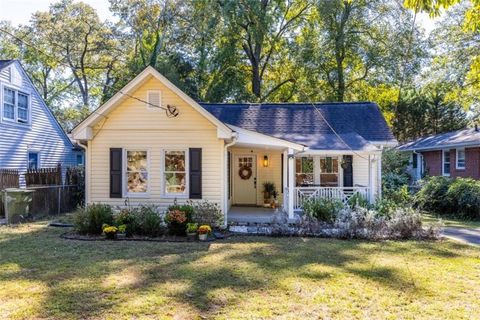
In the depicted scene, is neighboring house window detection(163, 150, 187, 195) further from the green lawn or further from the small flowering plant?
the green lawn

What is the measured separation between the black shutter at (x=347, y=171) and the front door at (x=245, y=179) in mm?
3679

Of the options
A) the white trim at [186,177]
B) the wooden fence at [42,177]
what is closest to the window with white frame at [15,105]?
the wooden fence at [42,177]

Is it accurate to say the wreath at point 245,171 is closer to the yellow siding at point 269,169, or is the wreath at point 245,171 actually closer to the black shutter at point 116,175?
the yellow siding at point 269,169

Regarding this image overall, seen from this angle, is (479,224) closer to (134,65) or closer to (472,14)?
(472,14)

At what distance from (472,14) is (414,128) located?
3135 cm

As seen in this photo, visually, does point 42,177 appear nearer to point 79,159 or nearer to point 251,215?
point 251,215

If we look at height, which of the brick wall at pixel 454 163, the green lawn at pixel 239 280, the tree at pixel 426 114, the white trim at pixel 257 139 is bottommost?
the green lawn at pixel 239 280

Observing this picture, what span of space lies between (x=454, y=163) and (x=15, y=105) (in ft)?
72.8

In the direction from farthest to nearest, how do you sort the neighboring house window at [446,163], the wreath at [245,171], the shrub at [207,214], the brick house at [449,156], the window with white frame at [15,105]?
the neighboring house window at [446,163], the brick house at [449,156], the window with white frame at [15,105], the wreath at [245,171], the shrub at [207,214]

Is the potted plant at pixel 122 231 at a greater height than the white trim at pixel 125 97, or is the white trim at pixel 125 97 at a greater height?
the white trim at pixel 125 97

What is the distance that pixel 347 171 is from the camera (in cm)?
1384

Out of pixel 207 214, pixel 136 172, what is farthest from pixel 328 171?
pixel 136 172

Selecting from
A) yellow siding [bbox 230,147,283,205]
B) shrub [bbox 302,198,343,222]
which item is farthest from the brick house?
shrub [bbox 302,198,343,222]

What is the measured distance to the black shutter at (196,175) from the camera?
1079 cm
